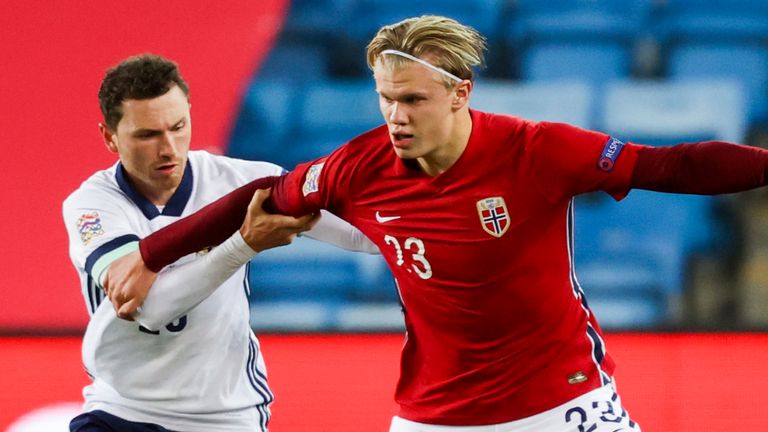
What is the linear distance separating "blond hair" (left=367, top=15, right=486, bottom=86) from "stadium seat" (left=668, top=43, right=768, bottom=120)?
4.14m

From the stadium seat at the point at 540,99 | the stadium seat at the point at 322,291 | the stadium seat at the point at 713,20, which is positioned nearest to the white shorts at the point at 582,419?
the stadium seat at the point at 322,291

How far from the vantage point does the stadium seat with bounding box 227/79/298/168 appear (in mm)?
7094

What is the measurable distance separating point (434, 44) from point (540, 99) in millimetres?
3991

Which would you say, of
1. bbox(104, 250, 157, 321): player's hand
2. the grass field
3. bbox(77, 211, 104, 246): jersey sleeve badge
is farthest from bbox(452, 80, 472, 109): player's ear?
the grass field

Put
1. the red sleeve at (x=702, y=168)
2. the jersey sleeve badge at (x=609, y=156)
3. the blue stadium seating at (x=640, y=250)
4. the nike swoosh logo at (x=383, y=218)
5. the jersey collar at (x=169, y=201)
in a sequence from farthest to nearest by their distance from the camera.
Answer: the blue stadium seating at (x=640, y=250)
the jersey collar at (x=169, y=201)
the nike swoosh logo at (x=383, y=218)
the jersey sleeve badge at (x=609, y=156)
the red sleeve at (x=702, y=168)

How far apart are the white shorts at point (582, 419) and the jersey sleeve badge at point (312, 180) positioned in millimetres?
773

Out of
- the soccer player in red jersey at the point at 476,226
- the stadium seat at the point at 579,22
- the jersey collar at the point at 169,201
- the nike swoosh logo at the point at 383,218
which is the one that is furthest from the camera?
the stadium seat at the point at 579,22

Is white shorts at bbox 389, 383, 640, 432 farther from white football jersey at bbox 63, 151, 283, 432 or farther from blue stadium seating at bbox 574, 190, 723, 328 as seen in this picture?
blue stadium seating at bbox 574, 190, 723, 328

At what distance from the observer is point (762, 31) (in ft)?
23.3

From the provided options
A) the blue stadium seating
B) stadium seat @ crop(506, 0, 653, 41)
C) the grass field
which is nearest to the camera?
the grass field

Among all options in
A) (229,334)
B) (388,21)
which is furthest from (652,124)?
(229,334)

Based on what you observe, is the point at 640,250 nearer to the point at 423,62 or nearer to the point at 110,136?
the point at 110,136

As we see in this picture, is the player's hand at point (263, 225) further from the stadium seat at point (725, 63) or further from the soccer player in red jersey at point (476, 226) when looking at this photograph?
the stadium seat at point (725, 63)

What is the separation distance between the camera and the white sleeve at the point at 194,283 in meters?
3.46
